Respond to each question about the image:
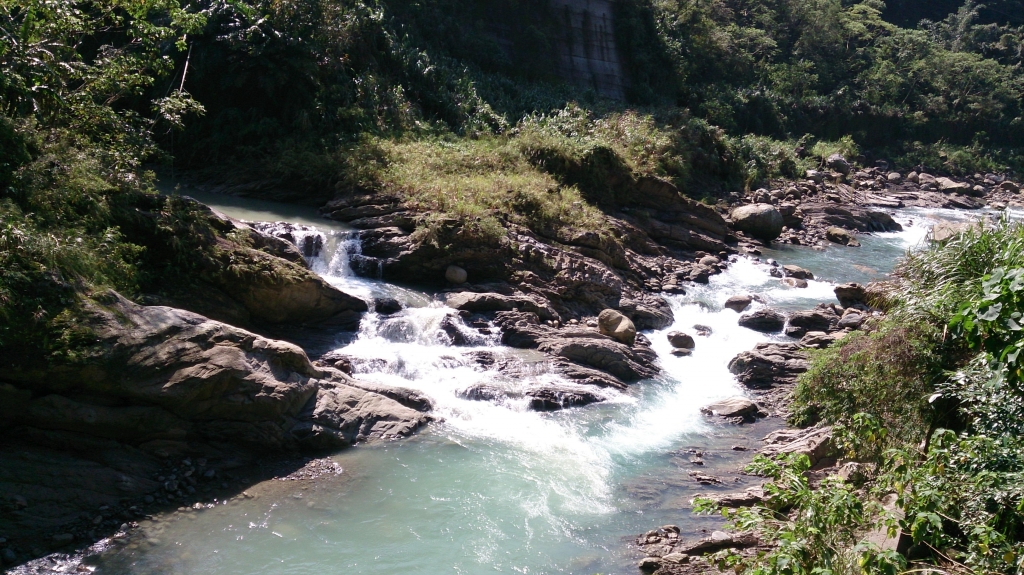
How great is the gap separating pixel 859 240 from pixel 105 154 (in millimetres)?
24436

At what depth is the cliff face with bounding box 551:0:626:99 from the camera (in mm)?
35000

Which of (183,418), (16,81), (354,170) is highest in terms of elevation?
(16,81)

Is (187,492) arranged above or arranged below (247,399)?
below

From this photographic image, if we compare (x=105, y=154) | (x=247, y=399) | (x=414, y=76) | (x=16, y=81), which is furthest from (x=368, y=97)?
(x=247, y=399)

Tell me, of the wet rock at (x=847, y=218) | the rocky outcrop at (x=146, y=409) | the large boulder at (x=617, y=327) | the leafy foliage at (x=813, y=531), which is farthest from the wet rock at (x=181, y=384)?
the wet rock at (x=847, y=218)

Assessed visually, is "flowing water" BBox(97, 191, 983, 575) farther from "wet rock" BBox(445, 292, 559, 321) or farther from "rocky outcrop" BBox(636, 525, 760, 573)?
"wet rock" BBox(445, 292, 559, 321)

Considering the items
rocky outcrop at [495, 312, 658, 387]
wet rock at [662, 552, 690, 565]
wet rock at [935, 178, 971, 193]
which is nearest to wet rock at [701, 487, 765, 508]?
wet rock at [662, 552, 690, 565]

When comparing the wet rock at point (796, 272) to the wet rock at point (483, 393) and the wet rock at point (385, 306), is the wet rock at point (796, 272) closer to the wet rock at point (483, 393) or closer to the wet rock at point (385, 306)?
the wet rock at point (385, 306)

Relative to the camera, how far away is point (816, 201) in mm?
30594

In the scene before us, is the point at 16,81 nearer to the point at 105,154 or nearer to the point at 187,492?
the point at 105,154

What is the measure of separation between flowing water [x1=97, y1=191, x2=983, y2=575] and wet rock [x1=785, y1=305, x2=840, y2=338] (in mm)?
1946

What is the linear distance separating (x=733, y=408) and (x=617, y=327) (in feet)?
9.88

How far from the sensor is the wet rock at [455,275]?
52.2 feet

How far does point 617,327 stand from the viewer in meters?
15.1
